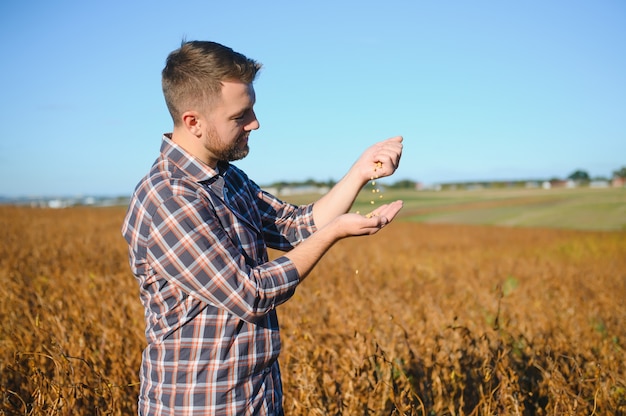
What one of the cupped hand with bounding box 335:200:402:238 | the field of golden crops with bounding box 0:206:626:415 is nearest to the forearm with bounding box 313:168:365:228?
the cupped hand with bounding box 335:200:402:238

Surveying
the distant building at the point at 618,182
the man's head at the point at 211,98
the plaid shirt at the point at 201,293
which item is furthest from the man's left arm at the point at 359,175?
the distant building at the point at 618,182

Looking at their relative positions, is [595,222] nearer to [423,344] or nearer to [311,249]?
[423,344]

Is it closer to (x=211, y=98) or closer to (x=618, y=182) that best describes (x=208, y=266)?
(x=211, y=98)

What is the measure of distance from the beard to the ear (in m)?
0.04

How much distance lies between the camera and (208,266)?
61.7 inches

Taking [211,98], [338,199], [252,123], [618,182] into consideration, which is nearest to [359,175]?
[338,199]

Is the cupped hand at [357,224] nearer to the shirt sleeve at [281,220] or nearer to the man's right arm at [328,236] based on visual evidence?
the man's right arm at [328,236]

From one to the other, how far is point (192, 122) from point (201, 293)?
57cm

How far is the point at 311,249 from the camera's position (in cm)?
164

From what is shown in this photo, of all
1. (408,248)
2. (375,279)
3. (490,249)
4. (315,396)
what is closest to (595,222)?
(490,249)

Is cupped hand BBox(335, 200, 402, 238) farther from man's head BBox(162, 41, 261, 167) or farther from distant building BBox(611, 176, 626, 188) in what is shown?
distant building BBox(611, 176, 626, 188)

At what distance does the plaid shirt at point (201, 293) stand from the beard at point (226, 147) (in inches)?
2.6

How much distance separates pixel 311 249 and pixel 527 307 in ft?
15.5

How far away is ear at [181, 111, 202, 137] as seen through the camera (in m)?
1.73
